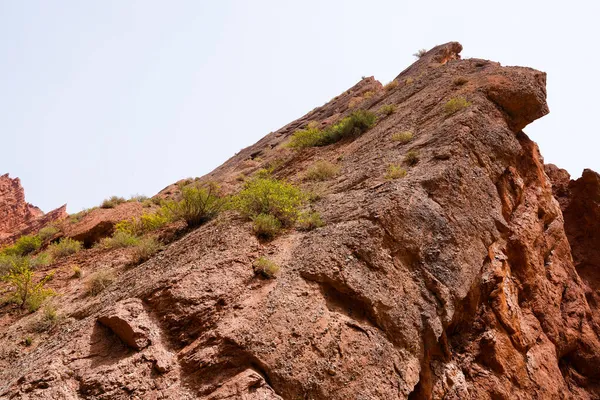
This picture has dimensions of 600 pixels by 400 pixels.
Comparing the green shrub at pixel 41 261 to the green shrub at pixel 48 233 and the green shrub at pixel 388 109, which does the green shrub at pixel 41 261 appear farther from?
the green shrub at pixel 388 109

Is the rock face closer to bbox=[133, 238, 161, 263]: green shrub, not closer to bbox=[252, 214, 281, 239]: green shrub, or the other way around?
bbox=[252, 214, 281, 239]: green shrub

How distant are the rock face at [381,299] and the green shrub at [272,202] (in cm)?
39

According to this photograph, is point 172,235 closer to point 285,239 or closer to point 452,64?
point 285,239

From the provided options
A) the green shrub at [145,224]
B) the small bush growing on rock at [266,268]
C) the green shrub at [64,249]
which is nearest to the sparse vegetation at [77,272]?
the green shrub at [64,249]

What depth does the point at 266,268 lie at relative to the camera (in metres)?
6.68

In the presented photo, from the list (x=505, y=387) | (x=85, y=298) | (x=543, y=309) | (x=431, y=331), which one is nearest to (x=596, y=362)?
(x=543, y=309)

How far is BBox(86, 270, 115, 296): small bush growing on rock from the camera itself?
8500 mm

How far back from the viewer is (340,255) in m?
6.68

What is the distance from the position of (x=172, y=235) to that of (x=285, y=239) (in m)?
3.84

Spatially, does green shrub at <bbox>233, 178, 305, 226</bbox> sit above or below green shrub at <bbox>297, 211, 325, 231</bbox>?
above

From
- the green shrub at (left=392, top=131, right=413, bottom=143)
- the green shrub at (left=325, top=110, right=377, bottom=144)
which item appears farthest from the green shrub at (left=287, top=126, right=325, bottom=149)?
the green shrub at (left=392, top=131, right=413, bottom=143)

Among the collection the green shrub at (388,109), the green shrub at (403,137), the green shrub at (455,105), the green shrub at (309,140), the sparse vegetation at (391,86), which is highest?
the sparse vegetation at (391,86)

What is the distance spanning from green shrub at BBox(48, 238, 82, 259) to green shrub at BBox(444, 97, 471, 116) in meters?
9.89

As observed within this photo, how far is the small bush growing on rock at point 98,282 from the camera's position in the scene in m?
8.50
